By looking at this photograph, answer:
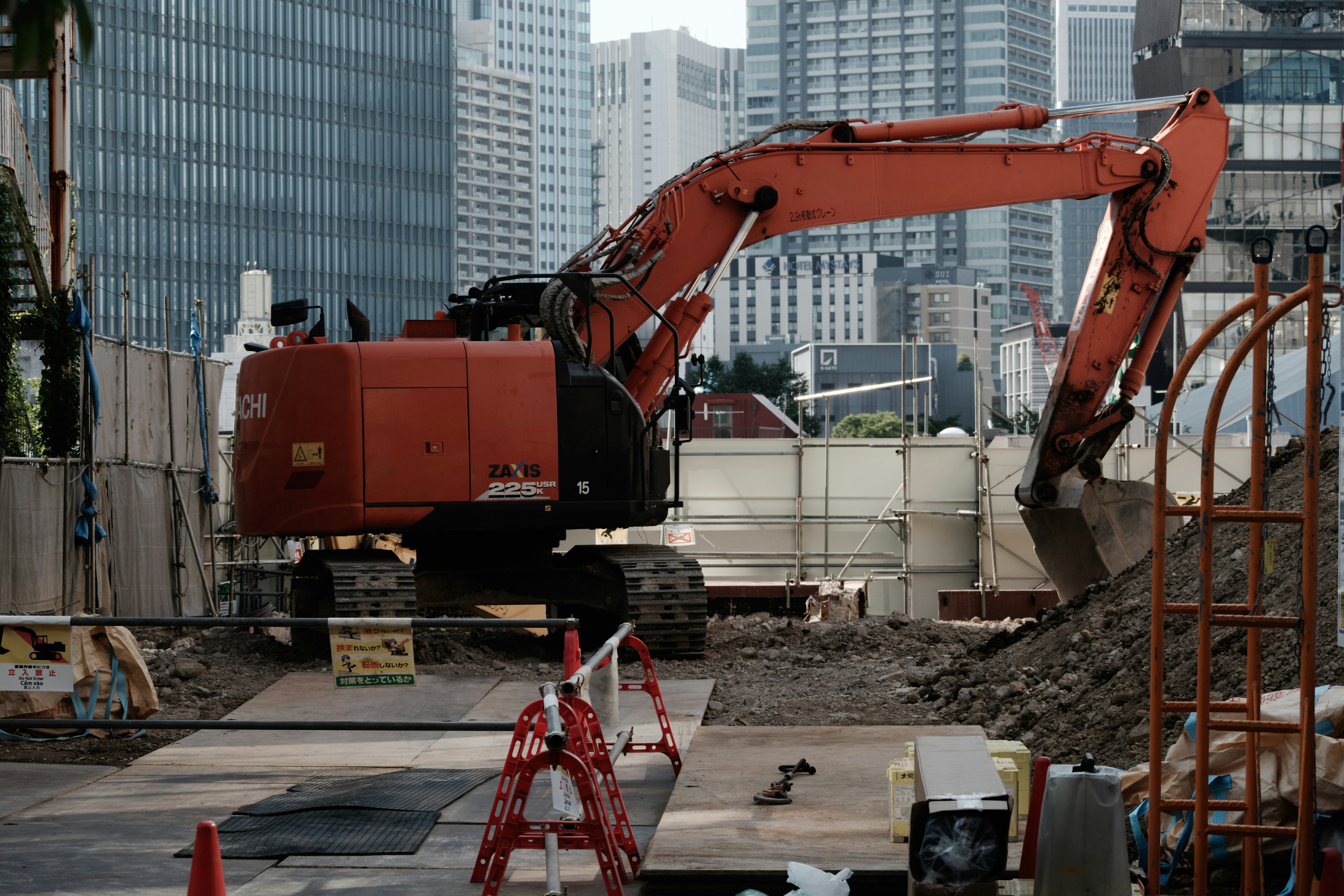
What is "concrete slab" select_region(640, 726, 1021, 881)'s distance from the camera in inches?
239

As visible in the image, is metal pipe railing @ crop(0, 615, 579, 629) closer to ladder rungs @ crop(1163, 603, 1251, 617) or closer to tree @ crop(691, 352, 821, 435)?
ladder rungs @ crop(1163, 603, 1251, 617)

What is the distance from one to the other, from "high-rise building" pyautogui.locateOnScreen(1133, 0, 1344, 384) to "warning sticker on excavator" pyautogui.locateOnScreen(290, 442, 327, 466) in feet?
268

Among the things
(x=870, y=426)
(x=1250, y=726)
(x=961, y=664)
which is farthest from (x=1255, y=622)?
(x=870, y=426)

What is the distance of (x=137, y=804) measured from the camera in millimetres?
8141

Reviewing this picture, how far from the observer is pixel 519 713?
36.5 feet

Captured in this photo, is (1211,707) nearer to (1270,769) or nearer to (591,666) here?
(1270,769)

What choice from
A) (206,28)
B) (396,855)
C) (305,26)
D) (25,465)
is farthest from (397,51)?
(396,855)

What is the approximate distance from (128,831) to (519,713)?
3.97m

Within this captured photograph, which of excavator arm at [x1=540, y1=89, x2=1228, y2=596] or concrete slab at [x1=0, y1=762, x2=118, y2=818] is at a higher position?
excavator arm at [x1=540, y1=89, x2=1228, y2=596]

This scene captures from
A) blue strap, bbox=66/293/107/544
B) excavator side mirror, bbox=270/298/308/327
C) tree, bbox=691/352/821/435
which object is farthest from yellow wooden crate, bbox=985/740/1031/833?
tree, bbox=691/352/821/435

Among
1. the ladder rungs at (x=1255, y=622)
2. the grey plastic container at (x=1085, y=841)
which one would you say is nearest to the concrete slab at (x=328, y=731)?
the grey plastic container at (x=1085, y=841)

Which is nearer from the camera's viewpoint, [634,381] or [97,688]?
[97,688]

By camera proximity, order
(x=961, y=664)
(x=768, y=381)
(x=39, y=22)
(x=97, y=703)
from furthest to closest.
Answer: (x=768, y=381)
(x=961, y=664)
(x=97, y=703)
(x=39, y=22)

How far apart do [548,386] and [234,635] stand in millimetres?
4220
